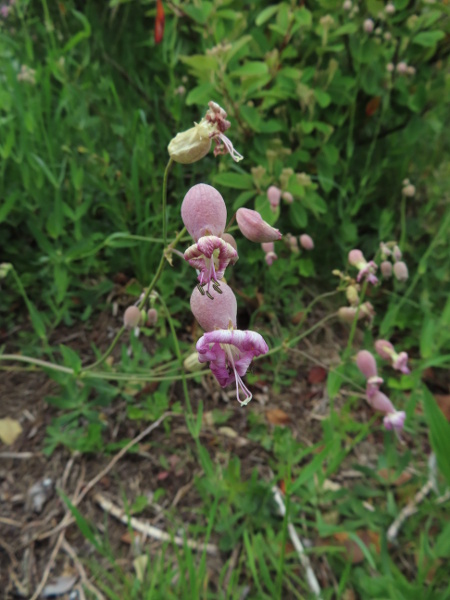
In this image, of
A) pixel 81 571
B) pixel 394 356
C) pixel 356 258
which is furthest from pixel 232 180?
pixel 81 571

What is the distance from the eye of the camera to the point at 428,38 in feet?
5.27

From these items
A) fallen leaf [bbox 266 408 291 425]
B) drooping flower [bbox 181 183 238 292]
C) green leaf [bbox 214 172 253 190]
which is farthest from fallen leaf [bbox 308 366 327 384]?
drooping flower [bbox 181 183 238 292]

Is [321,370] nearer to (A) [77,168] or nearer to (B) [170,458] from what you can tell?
(B) [170,458]

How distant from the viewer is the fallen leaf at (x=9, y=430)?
4.56 feet

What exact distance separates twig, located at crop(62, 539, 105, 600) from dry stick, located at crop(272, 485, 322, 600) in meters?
0.49

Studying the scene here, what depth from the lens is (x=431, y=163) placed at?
209 centimetres

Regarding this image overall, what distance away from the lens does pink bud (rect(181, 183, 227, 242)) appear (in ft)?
2.13

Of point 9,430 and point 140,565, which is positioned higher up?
point 9,430

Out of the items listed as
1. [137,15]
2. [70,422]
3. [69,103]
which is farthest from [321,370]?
[137,15]

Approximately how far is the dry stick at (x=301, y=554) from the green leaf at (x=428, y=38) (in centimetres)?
156

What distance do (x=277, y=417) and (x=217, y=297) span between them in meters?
0.98

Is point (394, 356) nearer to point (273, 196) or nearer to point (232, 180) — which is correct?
point (273, 196)

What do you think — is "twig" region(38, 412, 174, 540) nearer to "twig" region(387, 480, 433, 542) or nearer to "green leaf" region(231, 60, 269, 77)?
"twig" region(387, 480, 433, 542)

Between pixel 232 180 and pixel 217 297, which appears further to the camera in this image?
pixel 232 180
